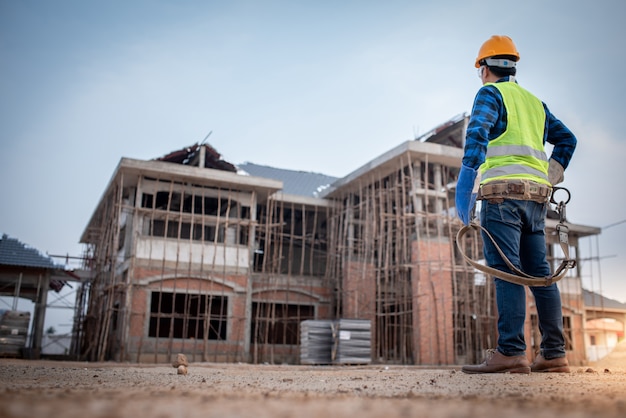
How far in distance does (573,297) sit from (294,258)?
35.7 feet

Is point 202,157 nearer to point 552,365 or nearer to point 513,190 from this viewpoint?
point 513,190

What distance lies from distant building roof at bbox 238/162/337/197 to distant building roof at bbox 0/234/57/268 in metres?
8.00

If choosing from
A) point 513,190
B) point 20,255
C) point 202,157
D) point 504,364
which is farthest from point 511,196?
point 20,255

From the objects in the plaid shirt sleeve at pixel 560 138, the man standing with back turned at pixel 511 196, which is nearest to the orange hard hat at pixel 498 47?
the man standing with back turned at pixel 511 196

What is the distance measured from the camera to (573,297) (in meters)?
23.6

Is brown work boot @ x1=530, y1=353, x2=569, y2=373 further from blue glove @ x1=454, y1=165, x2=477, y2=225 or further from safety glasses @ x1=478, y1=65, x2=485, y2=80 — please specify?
safety glasses @ x1=478, y1=65, x2=485, y2=80

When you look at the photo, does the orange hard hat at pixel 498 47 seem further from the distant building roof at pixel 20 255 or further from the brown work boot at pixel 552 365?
the distant building roof at pixel 20 255

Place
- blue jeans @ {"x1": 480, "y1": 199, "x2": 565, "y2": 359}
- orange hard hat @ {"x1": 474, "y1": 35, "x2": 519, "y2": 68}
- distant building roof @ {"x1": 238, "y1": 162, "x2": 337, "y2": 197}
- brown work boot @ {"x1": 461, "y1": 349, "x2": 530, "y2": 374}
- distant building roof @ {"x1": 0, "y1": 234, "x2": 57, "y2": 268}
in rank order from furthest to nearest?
1. distant building roof @ {"x1": 238, "y1": 162, "x2": 337, "y2": 197}
2. distant building roof @ {"x1": 0, "y1": 234, "x2": 57, "y2": 268}
3. orange hard hat @ {"x1": 474, "y1": 35, "x2": 519, "y2": 68}
4. blue jeans @ {"x1": 480, "y1": 199, "x2": 565, "y2": 359}
5. brown work boot @ {"x1": 461, "y1": 349, "x2": 530, "y2": 374}

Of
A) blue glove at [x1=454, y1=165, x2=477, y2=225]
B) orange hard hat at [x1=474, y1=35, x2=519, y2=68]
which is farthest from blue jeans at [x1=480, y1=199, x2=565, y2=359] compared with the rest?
orange hard hat at [x1=474, y1=35, x2=519, y2=68]

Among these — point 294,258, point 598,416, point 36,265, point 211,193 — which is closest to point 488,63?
point 598,416

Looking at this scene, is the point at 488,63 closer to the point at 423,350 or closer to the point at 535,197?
the point at 535,197

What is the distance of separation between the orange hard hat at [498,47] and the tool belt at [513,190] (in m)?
1.08

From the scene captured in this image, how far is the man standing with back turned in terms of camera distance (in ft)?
13.8

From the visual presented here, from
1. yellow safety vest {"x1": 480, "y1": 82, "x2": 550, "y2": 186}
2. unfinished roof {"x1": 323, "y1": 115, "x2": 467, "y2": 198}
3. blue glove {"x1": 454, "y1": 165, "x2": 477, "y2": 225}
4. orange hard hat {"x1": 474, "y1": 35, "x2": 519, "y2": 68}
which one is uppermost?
unfinished roof {"x1": 323, "y1": 115, "x2": 467, "y2": 198}
